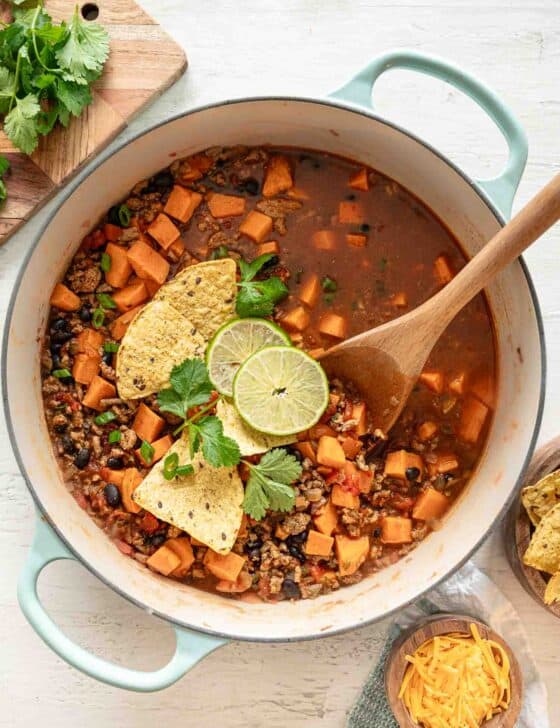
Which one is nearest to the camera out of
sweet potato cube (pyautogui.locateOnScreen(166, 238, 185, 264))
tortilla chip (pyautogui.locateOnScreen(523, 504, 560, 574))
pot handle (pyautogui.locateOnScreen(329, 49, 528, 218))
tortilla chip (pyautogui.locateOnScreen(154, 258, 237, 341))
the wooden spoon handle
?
the wooden spoon handle

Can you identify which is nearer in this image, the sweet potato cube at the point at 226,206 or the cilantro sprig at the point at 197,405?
the cilantro sprig at the point at 197,405

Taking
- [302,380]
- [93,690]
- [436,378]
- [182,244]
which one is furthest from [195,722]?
[182,244]

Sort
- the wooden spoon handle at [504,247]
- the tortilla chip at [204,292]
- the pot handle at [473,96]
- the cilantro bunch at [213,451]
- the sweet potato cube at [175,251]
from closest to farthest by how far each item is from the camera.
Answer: the wooden spoon handle at [504,247]
the pot handle at [473,96]
the cilantro bunch at [213,451]
the tortilla chip at [204,292]
the sweet potato cube at [175,251]

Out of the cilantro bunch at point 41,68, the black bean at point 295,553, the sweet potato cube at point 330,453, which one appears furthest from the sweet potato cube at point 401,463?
the cilantro bunch at point 41,68

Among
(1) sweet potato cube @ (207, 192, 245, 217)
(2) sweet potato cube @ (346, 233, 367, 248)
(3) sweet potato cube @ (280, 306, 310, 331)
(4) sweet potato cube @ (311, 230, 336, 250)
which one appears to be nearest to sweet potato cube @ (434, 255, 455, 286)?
(2) sweet potato cube @ (346, 233, 367, 248)

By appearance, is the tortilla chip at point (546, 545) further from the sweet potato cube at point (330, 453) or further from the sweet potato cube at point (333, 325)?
the sweet potato cube at point (333, 325)

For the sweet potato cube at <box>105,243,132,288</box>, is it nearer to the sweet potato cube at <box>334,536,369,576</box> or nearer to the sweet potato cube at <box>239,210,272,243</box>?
the sweet potato cube at <box>239,210,272,243</box>
